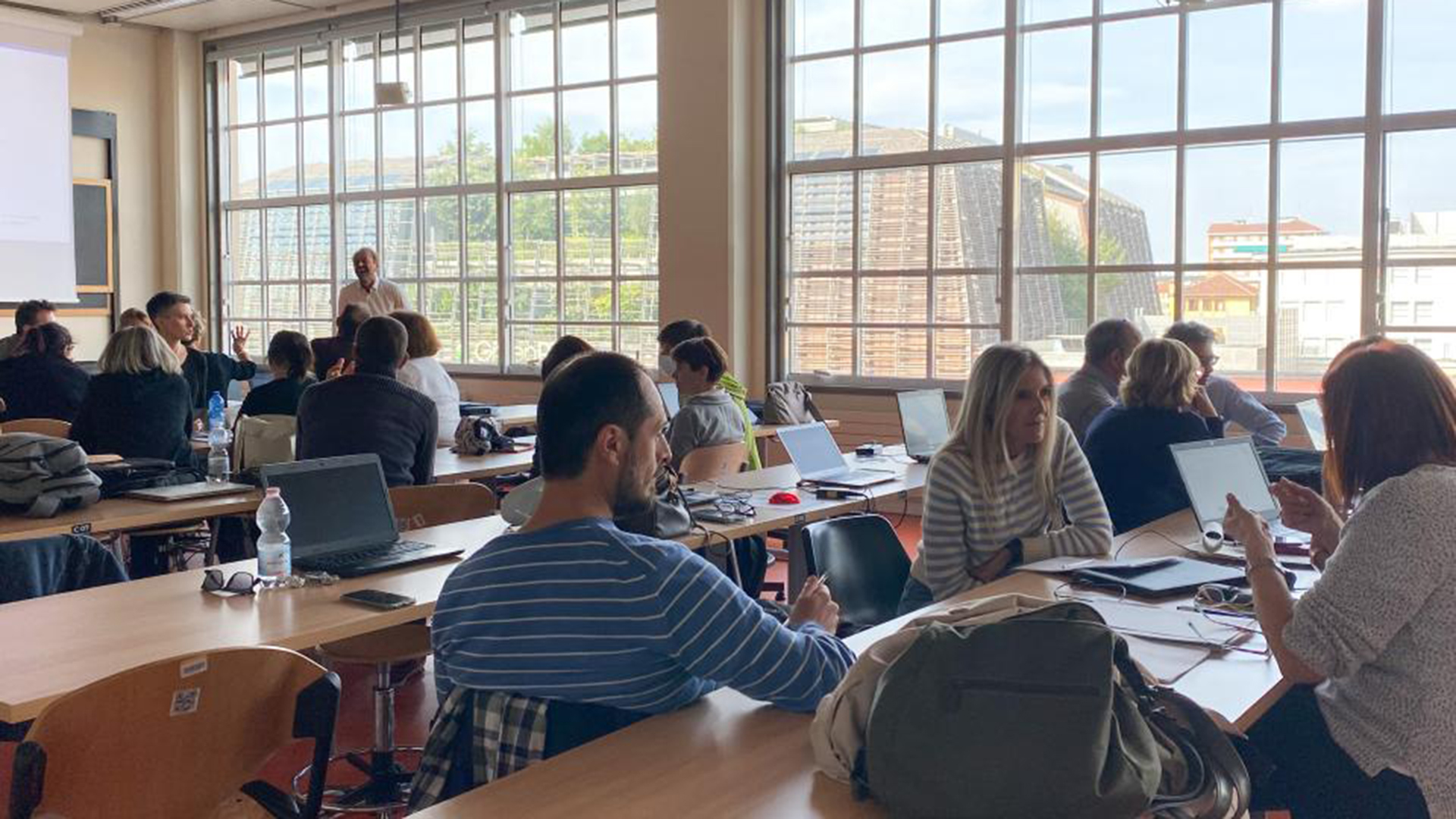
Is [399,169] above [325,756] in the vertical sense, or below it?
above

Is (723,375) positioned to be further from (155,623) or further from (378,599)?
(155,623)

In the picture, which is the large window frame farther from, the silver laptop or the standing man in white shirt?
the silver laptop

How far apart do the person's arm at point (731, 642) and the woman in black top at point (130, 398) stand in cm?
418

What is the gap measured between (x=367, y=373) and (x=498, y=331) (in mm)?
6215

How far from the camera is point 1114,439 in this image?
4.39 meters

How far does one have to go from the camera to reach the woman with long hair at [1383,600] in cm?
213

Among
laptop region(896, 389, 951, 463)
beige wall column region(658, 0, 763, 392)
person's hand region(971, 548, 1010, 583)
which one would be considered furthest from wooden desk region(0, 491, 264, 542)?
beige wall column region(658, 0, 763, 392)

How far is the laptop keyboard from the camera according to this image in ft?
10.7

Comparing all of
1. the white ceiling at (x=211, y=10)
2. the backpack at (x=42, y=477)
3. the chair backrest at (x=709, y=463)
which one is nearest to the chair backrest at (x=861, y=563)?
the chair backrest at (x=709, y=463)

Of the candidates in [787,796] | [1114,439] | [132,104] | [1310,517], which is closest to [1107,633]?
[787,796]

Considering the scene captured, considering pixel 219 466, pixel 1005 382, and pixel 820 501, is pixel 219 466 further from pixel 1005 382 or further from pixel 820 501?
pixel 1005 382

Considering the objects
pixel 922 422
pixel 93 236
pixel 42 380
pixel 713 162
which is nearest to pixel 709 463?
pixel 922 422

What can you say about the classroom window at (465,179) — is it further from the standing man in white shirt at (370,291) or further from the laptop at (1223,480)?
the laptop at (1223,480)

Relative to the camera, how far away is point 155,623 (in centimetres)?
275
